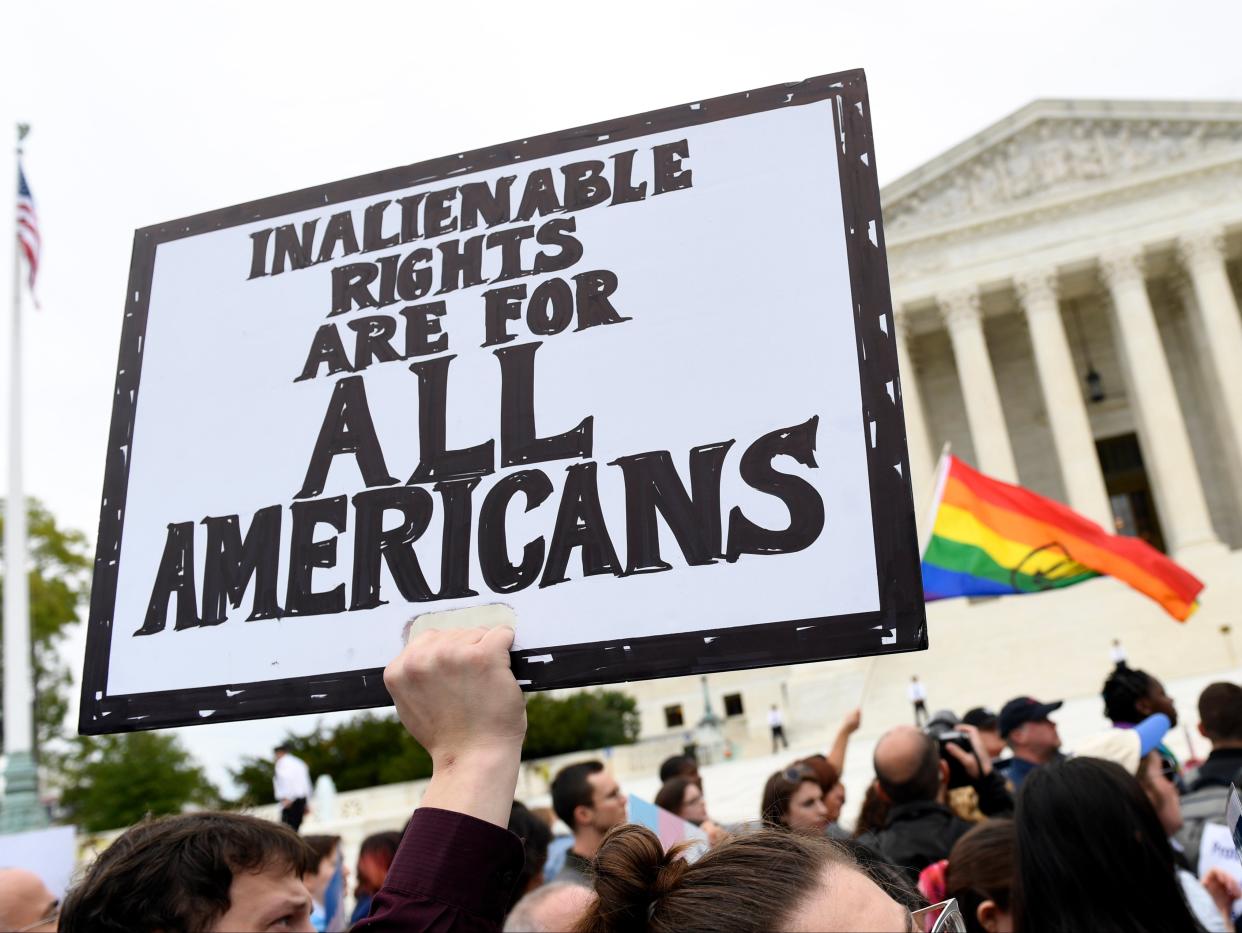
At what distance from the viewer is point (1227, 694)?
4.68m

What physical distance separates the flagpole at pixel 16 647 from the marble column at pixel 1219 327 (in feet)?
107

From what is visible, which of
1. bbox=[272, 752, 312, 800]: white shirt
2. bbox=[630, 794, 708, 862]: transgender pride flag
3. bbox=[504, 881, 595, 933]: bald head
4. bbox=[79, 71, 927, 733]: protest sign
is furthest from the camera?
bbox=[272, 752, 312, 800]: white shirt

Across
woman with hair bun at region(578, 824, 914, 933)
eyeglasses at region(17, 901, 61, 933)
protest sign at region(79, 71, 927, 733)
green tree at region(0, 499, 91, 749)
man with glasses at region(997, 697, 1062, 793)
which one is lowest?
eyeglasses at region(17, 901, 61, 933)

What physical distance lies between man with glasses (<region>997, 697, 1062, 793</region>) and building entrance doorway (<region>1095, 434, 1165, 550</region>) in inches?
1493

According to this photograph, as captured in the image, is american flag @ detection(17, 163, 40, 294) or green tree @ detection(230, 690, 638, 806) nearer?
american flag @ detection(17, 163, 40, 294)

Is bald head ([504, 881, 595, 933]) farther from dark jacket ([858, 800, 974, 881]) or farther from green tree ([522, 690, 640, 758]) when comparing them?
Result: green tree ([522, 690, 640, 758])

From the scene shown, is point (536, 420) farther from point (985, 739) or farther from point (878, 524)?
point (985, 739)

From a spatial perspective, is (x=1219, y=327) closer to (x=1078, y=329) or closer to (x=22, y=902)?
(x=1078, y=329)

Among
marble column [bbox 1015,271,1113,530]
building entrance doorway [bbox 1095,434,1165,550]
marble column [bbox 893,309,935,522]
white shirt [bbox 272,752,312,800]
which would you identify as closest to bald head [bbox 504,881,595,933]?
white shirt [bbox 272,752,312,800]

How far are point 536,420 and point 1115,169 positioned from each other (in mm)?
38815

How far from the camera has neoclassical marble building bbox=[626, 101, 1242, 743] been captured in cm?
3388

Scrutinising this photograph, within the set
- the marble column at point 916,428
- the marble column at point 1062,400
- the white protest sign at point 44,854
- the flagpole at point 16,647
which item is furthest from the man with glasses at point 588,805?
the marble column at point 1062,400

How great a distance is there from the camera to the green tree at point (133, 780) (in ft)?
110

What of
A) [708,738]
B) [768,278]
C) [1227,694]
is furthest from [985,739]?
[708,738]
